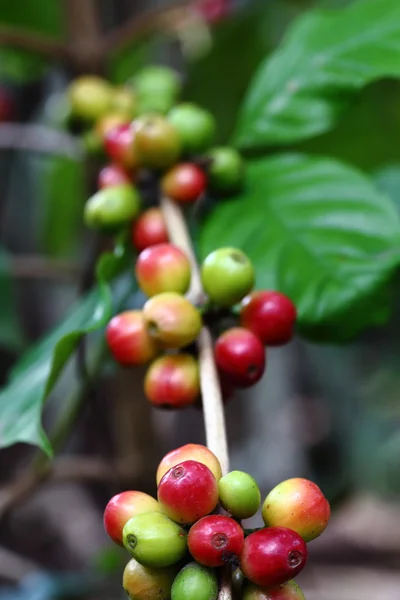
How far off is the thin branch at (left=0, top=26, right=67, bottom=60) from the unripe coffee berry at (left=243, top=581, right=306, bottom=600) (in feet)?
2.86

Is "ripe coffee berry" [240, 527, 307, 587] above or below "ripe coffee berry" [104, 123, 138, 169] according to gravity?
below

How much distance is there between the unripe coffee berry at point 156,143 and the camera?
0.67m

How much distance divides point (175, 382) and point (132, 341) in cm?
5

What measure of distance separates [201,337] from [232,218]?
0.72 ft

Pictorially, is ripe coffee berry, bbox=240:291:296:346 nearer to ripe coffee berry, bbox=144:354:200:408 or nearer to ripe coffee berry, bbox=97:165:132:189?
ripe coffee berry, bbox=144:354:200:408

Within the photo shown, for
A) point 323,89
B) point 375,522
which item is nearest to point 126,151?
point 323,89

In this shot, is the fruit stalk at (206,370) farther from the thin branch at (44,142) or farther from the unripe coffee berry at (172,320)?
the thin branch at (44,142)

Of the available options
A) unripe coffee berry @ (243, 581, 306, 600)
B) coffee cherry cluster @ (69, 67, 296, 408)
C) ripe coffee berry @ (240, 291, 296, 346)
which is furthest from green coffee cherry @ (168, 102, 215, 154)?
unripe coffee berry @ (243, 581, 306, 600)

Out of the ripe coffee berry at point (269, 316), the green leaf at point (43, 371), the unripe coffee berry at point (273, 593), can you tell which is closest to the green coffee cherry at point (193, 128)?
the green leaf at point (43, 371)

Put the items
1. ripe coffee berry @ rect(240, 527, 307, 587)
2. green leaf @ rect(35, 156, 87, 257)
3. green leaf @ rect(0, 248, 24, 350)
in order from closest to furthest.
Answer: ripe coffee berry @ rect(240, 527, 307, 587) → green leaf @ rect(0, 248, 24, 350) → green leaf @ rect(35, 156, 87, 257)

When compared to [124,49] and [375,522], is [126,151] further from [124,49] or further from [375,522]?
[375,522]

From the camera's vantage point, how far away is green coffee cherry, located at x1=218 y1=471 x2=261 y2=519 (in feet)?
1.17

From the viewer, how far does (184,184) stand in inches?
26.9

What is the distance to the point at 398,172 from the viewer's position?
810 millimetres
